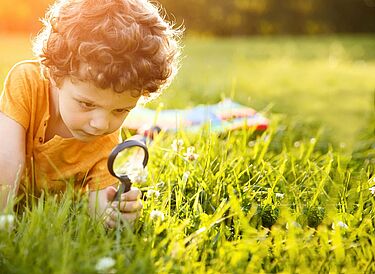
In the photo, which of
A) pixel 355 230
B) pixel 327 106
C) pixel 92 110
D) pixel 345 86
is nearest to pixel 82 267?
pixel 92 110

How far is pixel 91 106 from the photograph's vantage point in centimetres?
215

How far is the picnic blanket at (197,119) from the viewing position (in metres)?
3.39

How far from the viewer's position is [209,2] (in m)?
16.0

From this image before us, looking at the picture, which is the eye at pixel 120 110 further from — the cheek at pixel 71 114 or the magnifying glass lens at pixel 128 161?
the magnifying glass lens at pixel 128 161

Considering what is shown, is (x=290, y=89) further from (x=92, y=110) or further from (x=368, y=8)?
(x=368, y=8)

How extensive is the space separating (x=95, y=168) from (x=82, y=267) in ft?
2.90

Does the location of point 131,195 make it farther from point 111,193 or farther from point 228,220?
point 228,220

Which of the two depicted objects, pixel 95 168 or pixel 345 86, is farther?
pixel 345 86

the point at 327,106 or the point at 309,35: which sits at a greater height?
the point at 327,106

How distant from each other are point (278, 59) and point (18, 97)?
24.7 feet

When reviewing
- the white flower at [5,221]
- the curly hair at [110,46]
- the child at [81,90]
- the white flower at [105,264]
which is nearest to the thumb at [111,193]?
the child at [81,90]

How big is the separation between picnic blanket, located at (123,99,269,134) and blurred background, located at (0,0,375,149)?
0.36ft

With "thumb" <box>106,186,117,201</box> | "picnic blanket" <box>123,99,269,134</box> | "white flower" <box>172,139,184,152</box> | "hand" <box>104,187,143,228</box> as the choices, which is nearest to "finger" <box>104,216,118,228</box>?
"hand" <box>104,187,143,228</box>

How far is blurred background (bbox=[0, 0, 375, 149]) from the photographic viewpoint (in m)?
4.95
